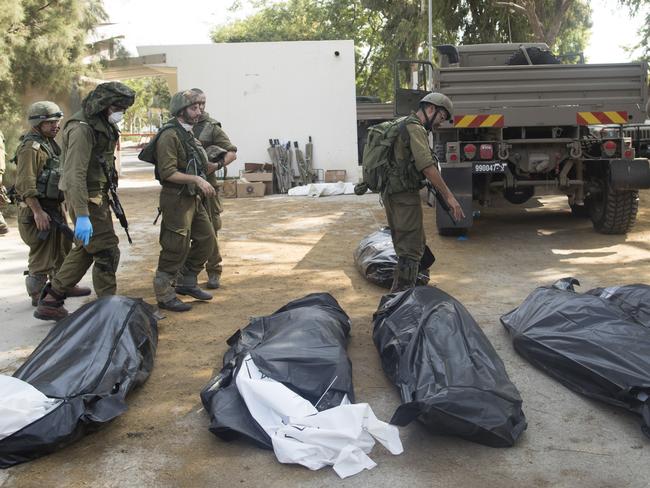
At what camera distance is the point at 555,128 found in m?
7.45

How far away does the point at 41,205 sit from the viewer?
508 centimetres

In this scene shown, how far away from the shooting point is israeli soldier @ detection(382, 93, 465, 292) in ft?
15.4

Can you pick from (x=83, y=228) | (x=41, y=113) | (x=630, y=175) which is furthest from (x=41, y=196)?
(x=630, y=175)

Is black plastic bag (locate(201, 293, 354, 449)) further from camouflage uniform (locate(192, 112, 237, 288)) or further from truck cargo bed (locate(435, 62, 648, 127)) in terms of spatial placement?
truck cargo bed (locate(435, 62, 648, 127))

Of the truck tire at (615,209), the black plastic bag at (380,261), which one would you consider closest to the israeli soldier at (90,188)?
the black plastic bag at (380,261)

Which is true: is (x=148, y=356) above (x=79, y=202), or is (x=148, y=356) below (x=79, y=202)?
below

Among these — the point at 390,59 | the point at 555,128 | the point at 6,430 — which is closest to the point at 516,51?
the point at 555,128

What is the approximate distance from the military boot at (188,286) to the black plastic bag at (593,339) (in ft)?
7.75

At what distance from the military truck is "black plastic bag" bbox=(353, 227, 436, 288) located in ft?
4.16

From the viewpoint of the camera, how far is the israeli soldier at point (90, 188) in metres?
4.35

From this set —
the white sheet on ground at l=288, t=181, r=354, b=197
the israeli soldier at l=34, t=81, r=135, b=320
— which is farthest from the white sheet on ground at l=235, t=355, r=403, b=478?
the white sheet on ground at l=288, t=181, r=354, b=197

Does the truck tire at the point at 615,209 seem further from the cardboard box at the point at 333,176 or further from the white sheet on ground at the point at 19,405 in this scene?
the cardboard box at the point at 333,176

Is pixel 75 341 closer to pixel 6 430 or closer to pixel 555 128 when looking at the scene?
pixel 6 430

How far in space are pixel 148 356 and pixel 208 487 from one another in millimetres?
1286
